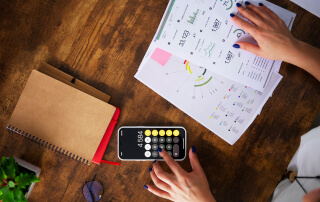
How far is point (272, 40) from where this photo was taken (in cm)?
77

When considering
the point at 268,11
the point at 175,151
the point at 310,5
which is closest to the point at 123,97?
the point at 175,151

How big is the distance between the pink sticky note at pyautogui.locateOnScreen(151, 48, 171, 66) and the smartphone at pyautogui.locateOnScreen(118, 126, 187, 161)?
22cm

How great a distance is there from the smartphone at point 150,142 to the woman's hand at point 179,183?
3cm

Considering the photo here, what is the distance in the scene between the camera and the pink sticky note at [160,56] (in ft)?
2.63

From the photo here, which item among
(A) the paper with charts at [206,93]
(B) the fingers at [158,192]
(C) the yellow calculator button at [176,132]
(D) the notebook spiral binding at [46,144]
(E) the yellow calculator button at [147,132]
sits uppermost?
(A) the paper with charts at [206,93]

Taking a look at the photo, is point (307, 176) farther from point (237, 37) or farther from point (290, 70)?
point (237, 37)

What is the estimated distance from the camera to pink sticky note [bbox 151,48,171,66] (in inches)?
31.5

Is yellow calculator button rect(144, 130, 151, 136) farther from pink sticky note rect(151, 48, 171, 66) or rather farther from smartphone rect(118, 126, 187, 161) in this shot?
pink sticky note rect(151, 48, 171, 66)

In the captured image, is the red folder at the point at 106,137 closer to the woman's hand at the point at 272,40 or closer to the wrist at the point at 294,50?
the woman's hand at the point at 272,40

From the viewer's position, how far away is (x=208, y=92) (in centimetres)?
82

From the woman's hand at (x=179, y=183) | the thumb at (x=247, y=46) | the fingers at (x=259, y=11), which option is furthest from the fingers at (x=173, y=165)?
the fingers at (x=259, y=11)

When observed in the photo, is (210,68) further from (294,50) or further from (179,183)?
(179,183)

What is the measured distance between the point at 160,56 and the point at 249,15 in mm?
305

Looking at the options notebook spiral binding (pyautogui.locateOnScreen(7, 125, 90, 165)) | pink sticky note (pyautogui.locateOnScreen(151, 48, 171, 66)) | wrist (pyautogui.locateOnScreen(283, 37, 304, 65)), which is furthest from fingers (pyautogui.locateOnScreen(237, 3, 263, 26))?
notebook spiral binding (pyautogui.locateOnScreen(7, 125, 90, 165))
